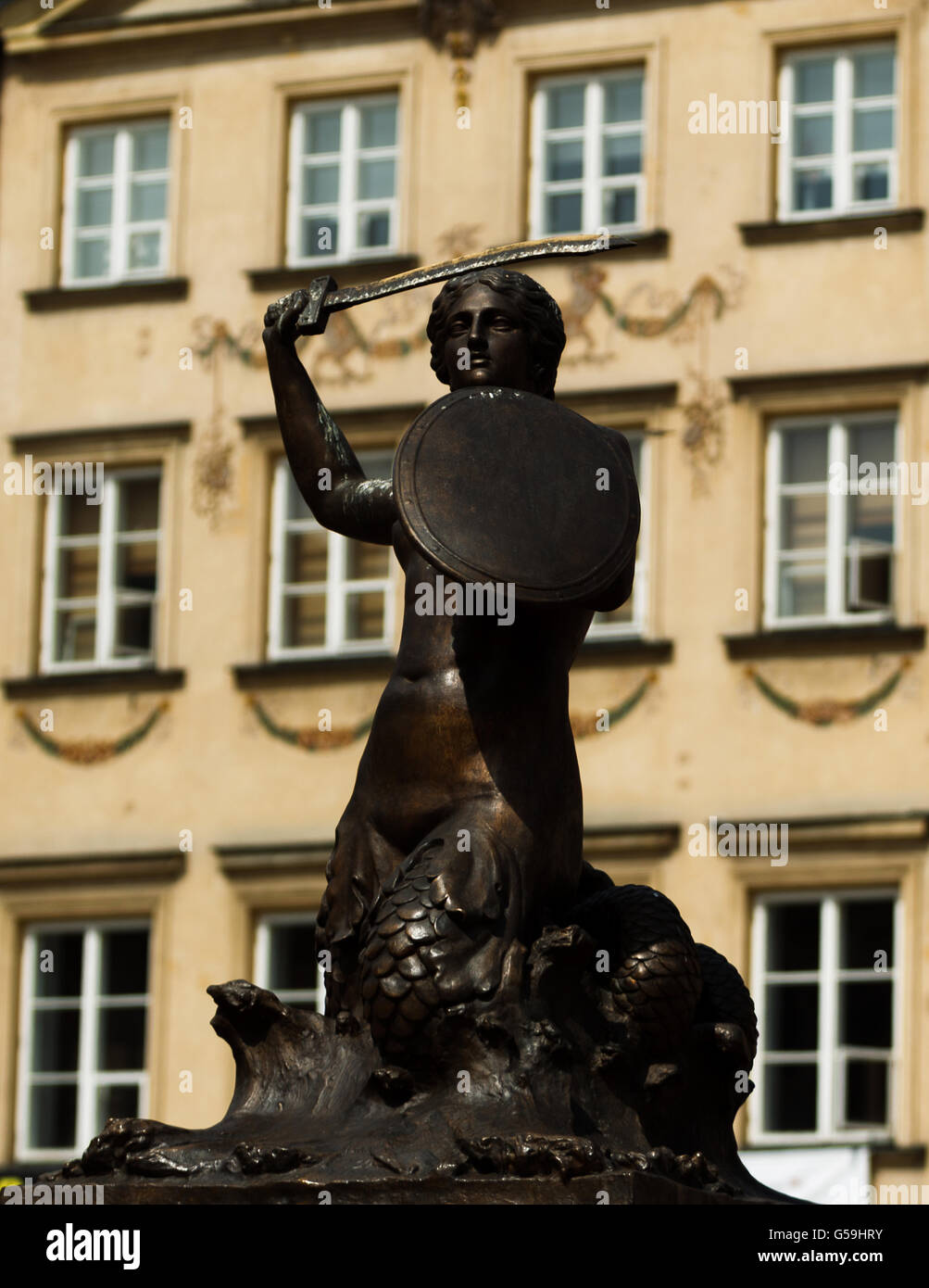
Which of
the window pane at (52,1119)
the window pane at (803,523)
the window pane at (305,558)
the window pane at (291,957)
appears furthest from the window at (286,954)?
the window pane at (803,523)

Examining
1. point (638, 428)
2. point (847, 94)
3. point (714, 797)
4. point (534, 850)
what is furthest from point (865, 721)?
point (534, 850)

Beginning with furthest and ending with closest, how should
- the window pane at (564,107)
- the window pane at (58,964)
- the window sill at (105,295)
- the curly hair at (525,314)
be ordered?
the window sill at (105,295)
the window pane at (564,107)
the window pane at (58,964)
the curly hair at (525,314)

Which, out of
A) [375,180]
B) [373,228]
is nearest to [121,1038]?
[373,228]

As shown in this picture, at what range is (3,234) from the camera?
25.6 m

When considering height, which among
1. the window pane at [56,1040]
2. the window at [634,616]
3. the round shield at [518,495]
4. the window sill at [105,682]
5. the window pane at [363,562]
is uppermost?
the window pane at [363,562]

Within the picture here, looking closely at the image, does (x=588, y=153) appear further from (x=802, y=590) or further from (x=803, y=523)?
(x=802, y=590)

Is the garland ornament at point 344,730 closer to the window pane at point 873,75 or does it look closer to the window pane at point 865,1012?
the window pane at point 865,1012

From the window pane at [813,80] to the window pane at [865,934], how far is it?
5732 mm

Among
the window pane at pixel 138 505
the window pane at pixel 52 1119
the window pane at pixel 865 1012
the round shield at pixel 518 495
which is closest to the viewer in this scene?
the round shield at pixel 518 495

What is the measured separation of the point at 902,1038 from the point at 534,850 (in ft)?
47.8

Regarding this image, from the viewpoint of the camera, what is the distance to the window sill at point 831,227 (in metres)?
22.8

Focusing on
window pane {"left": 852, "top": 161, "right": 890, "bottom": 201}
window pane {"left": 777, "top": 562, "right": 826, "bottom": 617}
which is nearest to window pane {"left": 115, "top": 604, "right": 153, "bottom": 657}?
window pane {"left": 777, "top": 562, "right": 826, "bottom": 617}
